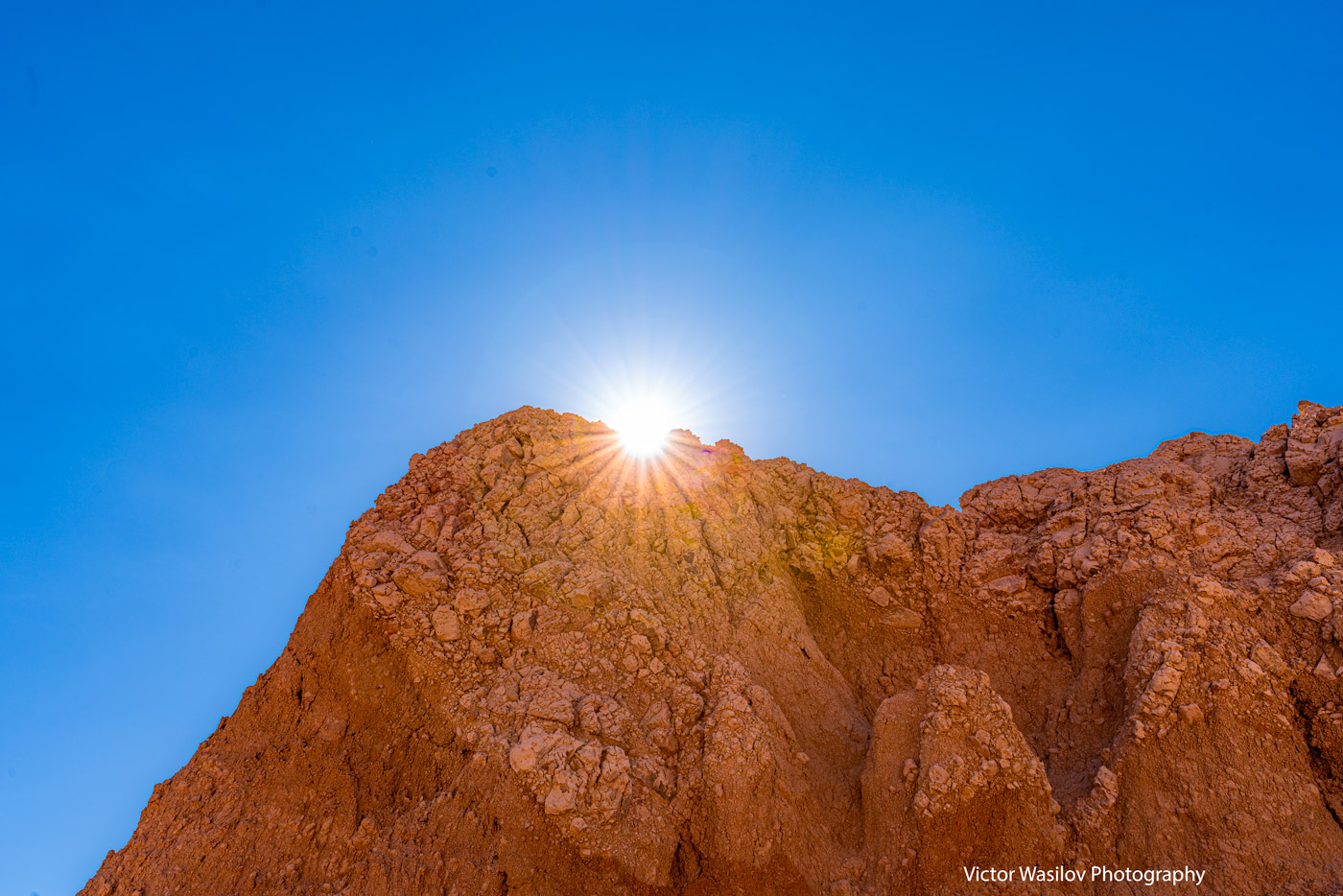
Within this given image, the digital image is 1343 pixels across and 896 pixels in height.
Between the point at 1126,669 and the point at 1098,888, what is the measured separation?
130 inches

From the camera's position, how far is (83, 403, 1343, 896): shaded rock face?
10461 millimetres

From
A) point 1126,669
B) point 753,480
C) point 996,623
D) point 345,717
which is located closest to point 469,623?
point 345,717

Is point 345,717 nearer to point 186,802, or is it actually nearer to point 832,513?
point 186,802

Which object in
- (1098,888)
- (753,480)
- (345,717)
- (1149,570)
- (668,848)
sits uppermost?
(753,480)

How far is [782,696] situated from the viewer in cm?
1325

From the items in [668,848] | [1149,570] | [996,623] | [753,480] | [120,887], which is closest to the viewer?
[120,887]

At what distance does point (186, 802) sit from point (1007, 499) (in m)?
15.4

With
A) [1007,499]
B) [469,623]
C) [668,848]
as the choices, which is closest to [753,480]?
[1007,499]

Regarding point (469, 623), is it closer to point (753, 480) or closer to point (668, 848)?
point (668, 848)

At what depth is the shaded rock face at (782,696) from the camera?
10461 mm

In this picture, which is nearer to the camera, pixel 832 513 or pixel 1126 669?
pixel 1126 669

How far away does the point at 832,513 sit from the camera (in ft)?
54.5

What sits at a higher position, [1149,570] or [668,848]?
[1149,570]

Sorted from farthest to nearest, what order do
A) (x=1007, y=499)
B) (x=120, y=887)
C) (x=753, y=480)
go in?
1. (x=753, y=480)
2. (x=1007, y=499)
3. (x=120, y=887)
